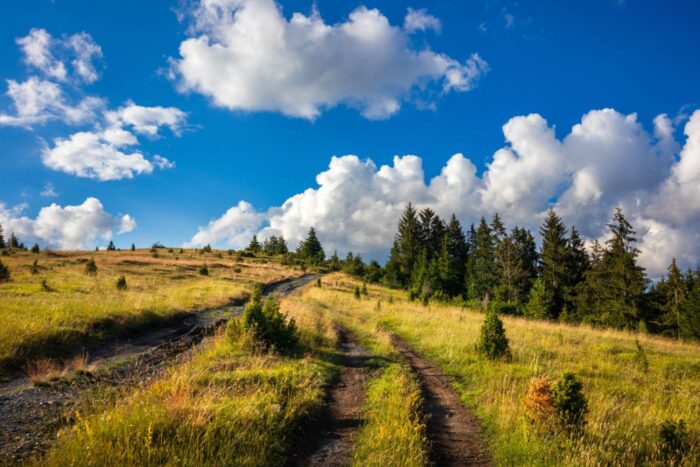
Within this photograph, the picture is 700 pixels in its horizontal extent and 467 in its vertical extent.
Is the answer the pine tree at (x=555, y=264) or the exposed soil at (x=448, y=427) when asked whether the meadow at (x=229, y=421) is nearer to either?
the exposed soil at (x=448, y=427)

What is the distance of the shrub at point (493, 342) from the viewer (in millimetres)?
12969

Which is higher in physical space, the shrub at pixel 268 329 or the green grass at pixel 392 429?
the shrub at pixel 268 329

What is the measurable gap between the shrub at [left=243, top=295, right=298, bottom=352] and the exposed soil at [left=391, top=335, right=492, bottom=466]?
15.8 ft

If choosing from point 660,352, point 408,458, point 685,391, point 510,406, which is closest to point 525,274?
point 660,352

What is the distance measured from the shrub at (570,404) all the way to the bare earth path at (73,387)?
324 inches

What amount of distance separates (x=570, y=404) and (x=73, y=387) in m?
10.8

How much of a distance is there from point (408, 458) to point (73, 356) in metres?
11.5

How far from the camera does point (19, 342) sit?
33.4 ft

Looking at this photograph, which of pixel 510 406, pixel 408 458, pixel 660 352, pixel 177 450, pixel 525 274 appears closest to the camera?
pixel 177 450

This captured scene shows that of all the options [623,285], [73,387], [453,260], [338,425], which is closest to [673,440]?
[338,425]

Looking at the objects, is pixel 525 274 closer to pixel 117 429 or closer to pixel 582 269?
pixel 582 269

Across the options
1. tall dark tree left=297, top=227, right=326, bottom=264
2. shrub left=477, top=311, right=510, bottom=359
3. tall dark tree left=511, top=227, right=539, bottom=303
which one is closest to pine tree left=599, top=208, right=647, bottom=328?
tall dark tree left=511, top=227, right=539, bottom=303

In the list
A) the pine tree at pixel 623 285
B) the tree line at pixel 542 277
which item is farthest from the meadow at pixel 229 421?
the pine tree at pixel 623 285

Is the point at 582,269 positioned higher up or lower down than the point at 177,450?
higher up
